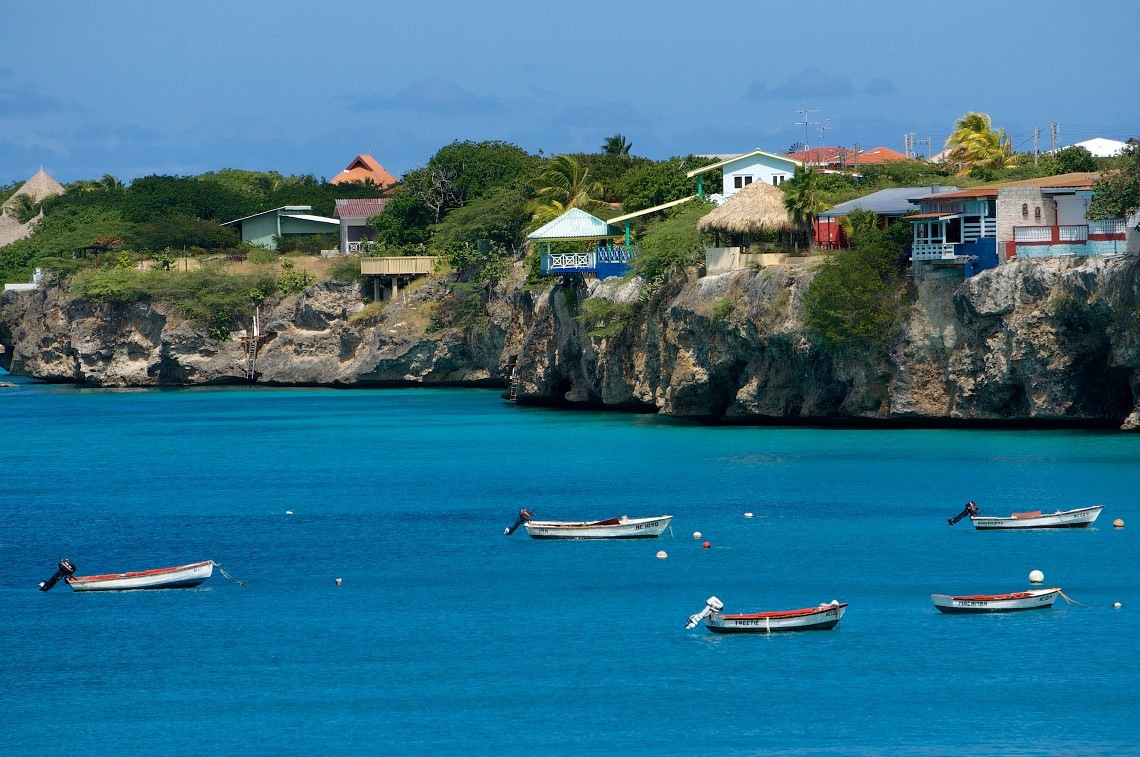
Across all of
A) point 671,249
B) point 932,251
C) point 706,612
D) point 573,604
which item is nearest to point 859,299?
point 932,251

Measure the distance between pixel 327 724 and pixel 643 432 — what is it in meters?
42.9

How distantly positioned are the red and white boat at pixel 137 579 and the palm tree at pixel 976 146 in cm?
6286

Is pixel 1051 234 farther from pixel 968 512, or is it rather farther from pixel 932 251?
pixel 968 512

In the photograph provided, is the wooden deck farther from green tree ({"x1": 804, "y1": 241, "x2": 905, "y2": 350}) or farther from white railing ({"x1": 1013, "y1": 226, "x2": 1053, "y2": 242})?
white railing ({"x1": 1013, "y1": 226, "x2": 1053, "y2": 242})

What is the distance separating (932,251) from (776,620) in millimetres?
32891

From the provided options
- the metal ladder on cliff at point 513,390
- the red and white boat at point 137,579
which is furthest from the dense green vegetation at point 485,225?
the red and white boat at point 137,579

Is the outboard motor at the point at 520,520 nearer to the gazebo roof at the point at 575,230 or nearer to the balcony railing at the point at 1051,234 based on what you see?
the balcony railing at the point at 1051,234

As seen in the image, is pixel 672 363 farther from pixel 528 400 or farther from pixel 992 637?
pixel 992 637

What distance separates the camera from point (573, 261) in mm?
81688

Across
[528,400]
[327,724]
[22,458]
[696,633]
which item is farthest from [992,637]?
[528,400]

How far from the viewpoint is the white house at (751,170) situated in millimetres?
86000

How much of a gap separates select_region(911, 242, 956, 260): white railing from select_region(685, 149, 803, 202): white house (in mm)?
22103

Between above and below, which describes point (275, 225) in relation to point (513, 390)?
above

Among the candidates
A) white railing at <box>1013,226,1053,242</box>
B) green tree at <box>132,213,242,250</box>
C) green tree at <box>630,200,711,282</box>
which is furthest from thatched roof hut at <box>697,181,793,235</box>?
green tree at <box>132,213,242,250</box>
